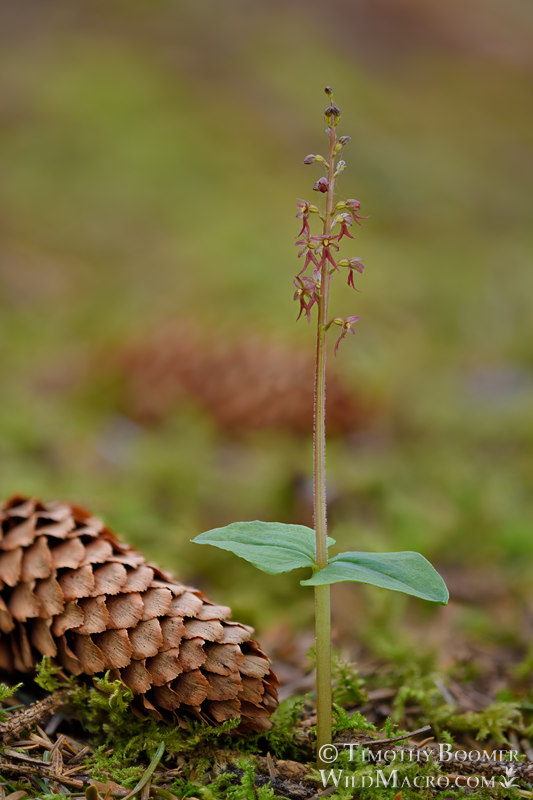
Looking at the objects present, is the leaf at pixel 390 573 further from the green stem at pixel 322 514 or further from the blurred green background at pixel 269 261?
the blurred green background at pixel 269 261

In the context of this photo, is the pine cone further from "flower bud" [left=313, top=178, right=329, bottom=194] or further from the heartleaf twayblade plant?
"flower bud" [left=313, top=178, right=329, bottom=194]

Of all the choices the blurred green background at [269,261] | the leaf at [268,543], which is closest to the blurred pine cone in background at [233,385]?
the blurred green background at [269,261]

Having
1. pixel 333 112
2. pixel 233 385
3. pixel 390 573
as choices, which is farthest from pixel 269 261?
pixel 390 573

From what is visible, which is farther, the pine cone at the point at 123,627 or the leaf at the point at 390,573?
the pine cone at the point at 123,627

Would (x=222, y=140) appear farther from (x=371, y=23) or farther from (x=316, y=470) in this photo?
(x=316, y=470)

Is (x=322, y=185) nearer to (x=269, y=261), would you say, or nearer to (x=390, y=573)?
(x=390, y=573)

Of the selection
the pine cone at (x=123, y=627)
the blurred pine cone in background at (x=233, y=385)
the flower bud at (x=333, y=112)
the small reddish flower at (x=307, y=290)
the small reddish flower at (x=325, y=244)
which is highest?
the blurred pine cone in background at (x=233, y=385)
